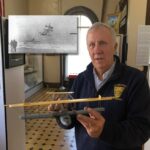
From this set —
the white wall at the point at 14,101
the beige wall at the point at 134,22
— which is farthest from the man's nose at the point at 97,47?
the beige wall at the point at 134,22

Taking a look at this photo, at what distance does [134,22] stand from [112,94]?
1403 millimetres

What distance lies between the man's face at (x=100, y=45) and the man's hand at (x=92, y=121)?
1.01ft

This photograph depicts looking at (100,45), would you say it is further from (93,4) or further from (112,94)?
(93,4)

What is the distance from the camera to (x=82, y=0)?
19.9 ft

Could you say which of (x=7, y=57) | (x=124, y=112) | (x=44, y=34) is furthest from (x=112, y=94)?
(x=7, y=57)

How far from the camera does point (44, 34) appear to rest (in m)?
1.40

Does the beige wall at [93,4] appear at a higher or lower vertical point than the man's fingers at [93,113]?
higher

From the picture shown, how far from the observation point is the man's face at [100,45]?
968 millimetres

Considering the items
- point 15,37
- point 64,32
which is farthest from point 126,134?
point 15,37

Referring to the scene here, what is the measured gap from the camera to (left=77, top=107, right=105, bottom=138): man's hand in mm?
733

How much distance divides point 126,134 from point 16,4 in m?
5.39

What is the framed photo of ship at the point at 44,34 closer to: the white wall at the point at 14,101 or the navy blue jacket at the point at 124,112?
the navy blue jacket at the point at 124,112

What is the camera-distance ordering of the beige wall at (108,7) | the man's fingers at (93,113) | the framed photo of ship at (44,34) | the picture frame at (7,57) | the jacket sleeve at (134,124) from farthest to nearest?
the beige wall at (108,7) < the picture frame at (7,57) < the framed photo of ship at (44,34) < the jacket sleeve at (134,124) < the man's fingers at (93,113)

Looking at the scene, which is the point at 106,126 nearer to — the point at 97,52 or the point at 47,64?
the point at 97,52
